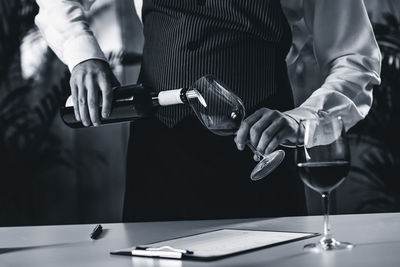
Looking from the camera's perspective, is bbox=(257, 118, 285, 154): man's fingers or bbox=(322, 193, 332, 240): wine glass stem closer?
bbox=(322, 193, 332, 240): wine glass stem

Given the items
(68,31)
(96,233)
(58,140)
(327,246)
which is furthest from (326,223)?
(58,140)

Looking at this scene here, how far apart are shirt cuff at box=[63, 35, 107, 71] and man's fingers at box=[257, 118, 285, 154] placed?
25.8 inches

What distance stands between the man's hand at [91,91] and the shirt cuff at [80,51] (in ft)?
0.33

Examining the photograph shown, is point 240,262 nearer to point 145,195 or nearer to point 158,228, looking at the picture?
point 158,228

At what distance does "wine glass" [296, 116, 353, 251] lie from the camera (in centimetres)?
110

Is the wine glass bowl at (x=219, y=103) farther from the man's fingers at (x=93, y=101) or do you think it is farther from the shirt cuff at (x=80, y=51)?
the shirt cuff at (x=80, y=51)

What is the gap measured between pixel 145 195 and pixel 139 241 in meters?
0.61

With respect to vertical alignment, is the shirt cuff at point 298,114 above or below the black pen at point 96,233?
above

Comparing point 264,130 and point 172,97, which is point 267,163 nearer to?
point 264,130

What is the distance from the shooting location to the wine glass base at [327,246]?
3.40 feet

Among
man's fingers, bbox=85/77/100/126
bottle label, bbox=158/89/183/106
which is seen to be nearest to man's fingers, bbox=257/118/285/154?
bottle label, bbox=158/89/183/106

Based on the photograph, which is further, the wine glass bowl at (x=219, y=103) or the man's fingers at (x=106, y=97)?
the man's fingers at (x=106, y=97)

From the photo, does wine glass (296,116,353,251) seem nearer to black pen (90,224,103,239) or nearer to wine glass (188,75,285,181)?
wine glass (188,75,285,181)

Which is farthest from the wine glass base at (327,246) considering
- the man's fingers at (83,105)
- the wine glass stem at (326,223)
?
the man's fingers at (83,105)
